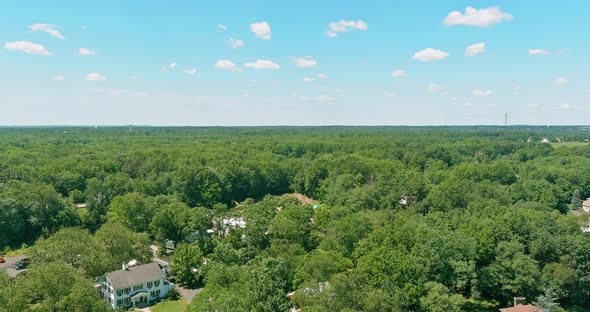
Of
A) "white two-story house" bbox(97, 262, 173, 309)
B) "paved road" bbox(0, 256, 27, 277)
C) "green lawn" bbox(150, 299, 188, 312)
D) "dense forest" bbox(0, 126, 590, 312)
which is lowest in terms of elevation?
"green lawn" bbox(150, 299, 188, 312)

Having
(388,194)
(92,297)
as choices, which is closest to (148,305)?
(92,297)

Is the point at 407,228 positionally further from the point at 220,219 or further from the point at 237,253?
the point at 220,219

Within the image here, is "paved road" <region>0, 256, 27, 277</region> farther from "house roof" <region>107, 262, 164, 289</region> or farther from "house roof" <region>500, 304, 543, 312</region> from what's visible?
"house roof" <region>500, 304, 543, 312</region>

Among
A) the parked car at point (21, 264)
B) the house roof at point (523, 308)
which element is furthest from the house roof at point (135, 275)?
the house roof at point (523, 308)

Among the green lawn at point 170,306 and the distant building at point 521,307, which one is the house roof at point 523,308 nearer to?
the distant building at point 521,307

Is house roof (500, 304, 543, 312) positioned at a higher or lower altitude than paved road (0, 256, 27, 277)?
higher

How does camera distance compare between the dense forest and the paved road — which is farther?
the paved road

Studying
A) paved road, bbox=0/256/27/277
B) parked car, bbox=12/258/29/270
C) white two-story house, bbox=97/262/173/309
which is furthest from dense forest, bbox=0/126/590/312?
paved road, bbox=0/256/27/277
